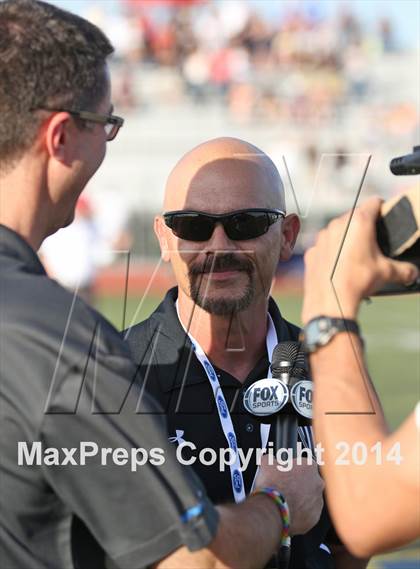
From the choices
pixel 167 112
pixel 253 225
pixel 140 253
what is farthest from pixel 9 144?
pixel 167 112

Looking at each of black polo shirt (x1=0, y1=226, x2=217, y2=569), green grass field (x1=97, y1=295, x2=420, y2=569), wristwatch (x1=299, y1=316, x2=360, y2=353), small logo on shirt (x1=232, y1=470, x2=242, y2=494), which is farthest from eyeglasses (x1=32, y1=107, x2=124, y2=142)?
green grass field (x1=97, y1=295, x2=420, y2=569)

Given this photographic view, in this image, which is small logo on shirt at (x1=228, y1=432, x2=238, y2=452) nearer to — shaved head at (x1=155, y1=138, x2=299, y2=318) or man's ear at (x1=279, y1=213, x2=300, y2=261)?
shaved head at (x1=155, y1=138, x2=299, y2=318)

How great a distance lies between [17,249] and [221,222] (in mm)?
1120

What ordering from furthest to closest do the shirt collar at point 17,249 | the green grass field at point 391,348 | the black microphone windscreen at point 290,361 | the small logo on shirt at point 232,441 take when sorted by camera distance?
the green grass field at point 391,348 → the small logo on shirt at point 232,441 → the black microphone windscreen at point 290,361 → the shirt collar at point 17,249

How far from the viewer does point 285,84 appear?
2661cm

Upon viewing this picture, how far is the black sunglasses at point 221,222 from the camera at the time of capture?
3135 mm

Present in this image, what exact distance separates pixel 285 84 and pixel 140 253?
28.3 ft

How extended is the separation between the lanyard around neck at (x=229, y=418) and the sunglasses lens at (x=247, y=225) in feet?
1.06

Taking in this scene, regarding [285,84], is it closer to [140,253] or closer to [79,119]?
[140,253]

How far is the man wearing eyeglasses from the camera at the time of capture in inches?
77.5

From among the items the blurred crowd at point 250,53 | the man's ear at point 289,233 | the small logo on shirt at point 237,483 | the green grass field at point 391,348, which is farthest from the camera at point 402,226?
the blurred crowd at point 250,53

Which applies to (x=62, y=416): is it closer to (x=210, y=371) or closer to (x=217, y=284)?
(x=210, y=371)

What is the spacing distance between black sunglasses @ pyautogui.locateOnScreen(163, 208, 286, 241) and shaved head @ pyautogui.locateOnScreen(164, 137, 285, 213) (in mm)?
24

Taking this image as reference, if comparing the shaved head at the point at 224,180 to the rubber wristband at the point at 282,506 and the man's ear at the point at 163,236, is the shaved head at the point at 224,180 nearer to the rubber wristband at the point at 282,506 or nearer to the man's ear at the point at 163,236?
the man's ear at the point at 163,236
